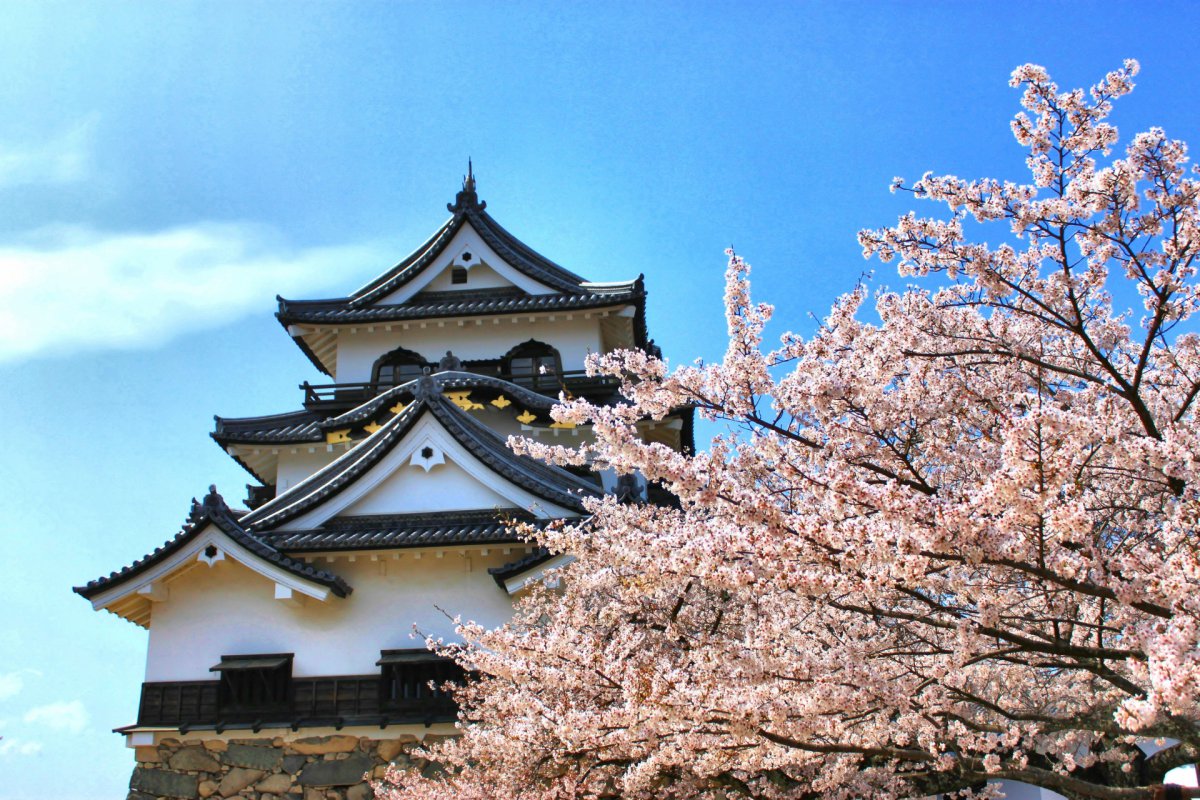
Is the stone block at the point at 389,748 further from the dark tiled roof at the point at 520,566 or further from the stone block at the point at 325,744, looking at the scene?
the dark tiled roof at the point at 520,566

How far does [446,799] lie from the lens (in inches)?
351

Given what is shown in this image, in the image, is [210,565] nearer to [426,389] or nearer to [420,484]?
[420,484]

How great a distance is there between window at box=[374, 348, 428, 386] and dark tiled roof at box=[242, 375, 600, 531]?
424 centimetres

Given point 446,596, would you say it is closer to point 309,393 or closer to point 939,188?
point 309,393

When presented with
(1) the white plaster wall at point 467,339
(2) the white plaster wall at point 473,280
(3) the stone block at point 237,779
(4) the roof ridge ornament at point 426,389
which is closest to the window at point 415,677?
(3) the stone block at point 237,779

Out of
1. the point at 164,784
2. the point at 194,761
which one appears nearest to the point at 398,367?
the point at 194,761

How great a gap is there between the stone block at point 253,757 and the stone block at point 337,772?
391mm

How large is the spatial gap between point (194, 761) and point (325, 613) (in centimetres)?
229

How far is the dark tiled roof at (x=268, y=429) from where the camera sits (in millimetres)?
16797

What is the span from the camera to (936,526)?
4008 millimetres

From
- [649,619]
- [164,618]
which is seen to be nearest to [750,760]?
[649,619]

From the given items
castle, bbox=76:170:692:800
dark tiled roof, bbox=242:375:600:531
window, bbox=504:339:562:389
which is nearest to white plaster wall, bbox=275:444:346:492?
castle, bbox=76:170:692:800

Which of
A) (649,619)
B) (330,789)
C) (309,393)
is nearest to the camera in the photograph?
(649,619)

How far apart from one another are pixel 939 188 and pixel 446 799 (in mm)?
6697
